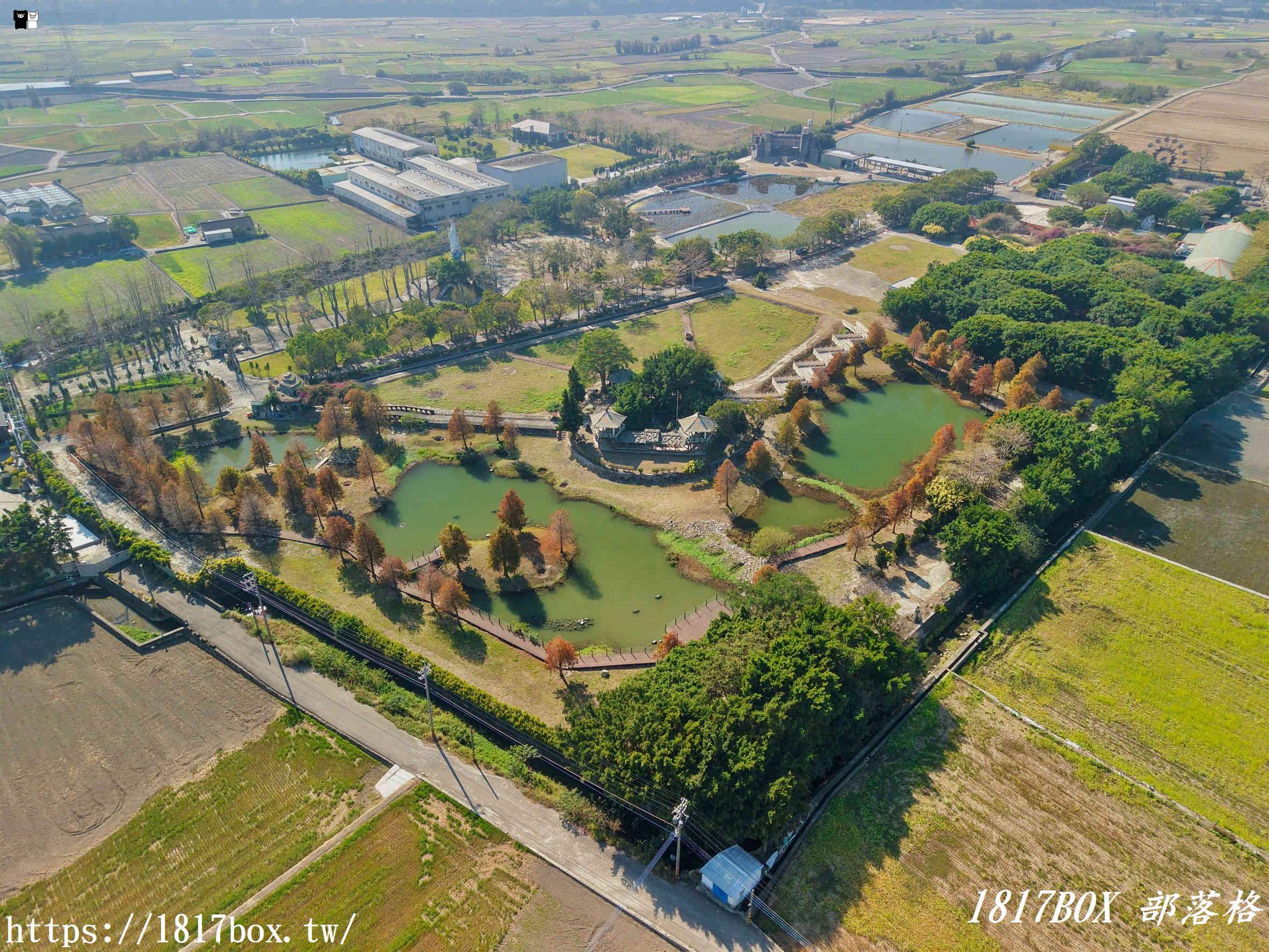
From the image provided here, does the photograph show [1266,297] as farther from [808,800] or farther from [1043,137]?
[1043,137]

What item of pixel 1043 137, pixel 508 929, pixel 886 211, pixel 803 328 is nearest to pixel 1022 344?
pixel 803 328

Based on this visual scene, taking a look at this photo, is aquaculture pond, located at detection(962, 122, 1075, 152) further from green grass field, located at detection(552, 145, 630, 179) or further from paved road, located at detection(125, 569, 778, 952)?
paved road, located at detection(125, 569, 778, 952)

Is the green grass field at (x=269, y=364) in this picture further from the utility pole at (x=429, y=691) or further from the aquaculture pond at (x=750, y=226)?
the aquaculture pond at (x=750, y=226)

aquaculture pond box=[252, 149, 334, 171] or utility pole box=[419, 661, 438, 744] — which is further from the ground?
aquaculture pond box=[252, 149, 334, 171]

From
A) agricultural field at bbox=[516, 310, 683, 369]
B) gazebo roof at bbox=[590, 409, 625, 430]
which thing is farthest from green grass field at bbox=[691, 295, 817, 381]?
gazebo roof at bbox=[590, 409, 625, 430]

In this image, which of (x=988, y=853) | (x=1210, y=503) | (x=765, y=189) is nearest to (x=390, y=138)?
(x=765, y=189)

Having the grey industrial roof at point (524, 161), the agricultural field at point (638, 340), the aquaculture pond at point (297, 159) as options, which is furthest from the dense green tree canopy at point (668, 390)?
the aquaculture pond at point (297, 159)
